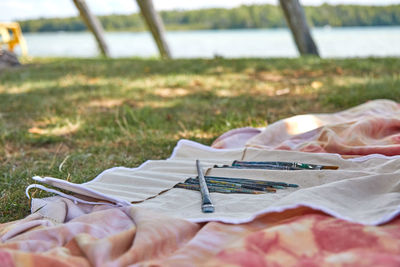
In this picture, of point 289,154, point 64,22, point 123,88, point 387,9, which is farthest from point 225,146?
point 64,22

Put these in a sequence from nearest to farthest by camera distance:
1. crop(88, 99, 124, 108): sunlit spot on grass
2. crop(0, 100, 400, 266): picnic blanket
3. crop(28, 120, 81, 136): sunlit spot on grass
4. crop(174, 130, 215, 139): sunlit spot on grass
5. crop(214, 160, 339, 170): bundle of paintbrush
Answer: crop(0, 100, 400, 266): picnic blanket
crop(214, 160, 339, 170): bundle of paintbrush
crop(174, 130, 215, 139): sunlit spot on grass
crop(28, 120, 81, 136): sunlit spot on grass
crop(88, 99, 124, 108): sunlit spot on grass

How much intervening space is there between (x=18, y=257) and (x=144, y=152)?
1623 millimetres

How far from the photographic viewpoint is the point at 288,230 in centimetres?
121

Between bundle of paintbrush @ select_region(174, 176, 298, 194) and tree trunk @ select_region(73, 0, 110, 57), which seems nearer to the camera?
bundle of paintbrush @ select_region(174, 176, 298, 194)

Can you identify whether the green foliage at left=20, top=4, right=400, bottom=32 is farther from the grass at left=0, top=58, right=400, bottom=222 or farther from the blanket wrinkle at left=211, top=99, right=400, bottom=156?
the blanket wrinkle at left=211, top=99, right=400, bottom=156

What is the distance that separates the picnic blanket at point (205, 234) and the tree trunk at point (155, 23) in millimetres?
6591

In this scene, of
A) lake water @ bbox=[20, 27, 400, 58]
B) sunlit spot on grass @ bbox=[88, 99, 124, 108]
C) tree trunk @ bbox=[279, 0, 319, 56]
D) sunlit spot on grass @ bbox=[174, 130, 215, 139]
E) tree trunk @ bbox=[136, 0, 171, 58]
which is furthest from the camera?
lake water @ bbox=[20, 27, 400, 58]

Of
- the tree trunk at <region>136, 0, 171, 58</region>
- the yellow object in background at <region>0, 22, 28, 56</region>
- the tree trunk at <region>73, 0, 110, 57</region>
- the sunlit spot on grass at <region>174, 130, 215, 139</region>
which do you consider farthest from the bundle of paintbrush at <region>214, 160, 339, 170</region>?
the yellow object in background at <region>0, 22, 28, 56</region>

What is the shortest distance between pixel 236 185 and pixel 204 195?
184mm

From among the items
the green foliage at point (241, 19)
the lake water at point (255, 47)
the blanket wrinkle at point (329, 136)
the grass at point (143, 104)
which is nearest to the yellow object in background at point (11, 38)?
the lake water at point (255, 47)

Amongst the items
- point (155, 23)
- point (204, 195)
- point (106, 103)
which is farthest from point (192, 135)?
point (155, 23)

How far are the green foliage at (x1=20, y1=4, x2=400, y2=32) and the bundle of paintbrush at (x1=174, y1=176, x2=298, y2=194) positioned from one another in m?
21.2

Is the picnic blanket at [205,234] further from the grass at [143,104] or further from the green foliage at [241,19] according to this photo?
the green foliage at [241,19]

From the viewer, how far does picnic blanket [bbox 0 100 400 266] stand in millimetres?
1103
